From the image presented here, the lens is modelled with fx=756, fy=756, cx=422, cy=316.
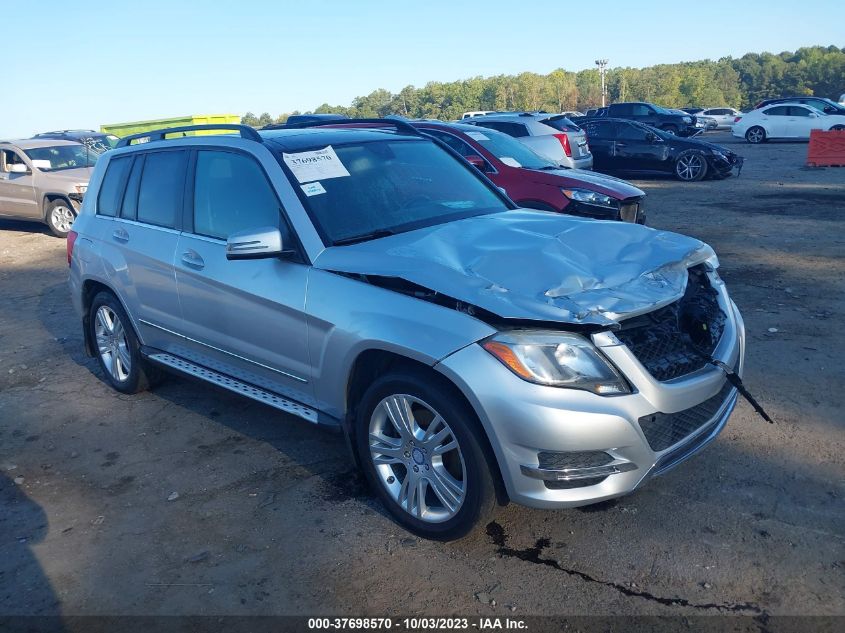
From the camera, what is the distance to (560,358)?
10.2ft

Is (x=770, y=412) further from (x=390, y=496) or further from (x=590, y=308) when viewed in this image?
(x=390, y=496)

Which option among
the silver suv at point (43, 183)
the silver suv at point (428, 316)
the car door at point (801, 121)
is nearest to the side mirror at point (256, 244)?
the silver suv at point (428, 316)

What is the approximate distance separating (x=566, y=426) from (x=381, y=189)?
2.01m

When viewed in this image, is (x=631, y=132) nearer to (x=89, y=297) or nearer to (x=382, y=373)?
(x=89, y=297)

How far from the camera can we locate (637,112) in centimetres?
3084

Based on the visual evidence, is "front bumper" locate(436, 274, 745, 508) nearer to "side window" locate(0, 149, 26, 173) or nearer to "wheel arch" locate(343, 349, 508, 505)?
"wheel arch" locate(343, 349, 508, 505)

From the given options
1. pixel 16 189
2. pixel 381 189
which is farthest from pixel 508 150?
pixel 16 189

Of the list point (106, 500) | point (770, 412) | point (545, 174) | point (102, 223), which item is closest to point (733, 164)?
point (545, 174)

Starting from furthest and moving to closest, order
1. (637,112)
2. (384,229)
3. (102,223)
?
1. (637,112)
2. (102,223)
3. (384,229)

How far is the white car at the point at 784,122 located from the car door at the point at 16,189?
927 inches

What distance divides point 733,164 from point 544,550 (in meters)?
15.6

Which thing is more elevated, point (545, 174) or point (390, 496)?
point (545, 174)

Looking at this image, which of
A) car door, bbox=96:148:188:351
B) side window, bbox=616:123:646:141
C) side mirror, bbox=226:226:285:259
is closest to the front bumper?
side mirror, bbox=226:226:285:259

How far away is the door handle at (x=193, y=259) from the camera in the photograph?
4555mm
